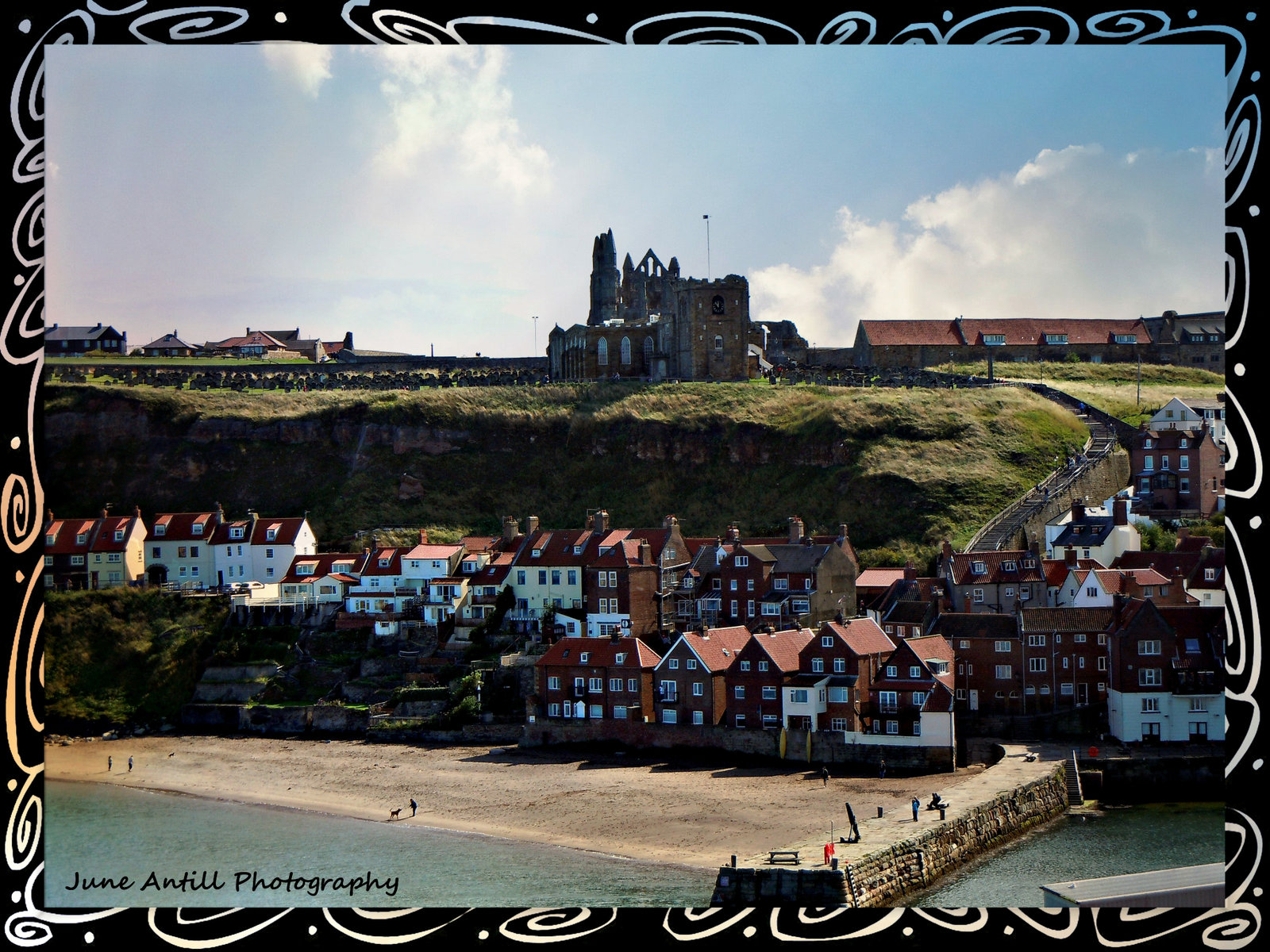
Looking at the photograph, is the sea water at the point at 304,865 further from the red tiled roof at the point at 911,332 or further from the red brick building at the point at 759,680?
the red tiled roof at the point at 911,332

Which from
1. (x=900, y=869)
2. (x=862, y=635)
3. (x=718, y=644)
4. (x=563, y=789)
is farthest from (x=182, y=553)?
(x=900, y=869)

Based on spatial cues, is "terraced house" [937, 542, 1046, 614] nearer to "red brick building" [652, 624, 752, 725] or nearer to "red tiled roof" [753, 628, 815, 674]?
"red tiled roof" [753, 628, 815, 674]

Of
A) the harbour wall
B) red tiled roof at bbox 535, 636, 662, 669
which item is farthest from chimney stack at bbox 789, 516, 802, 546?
the harbour wall

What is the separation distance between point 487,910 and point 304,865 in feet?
51.2

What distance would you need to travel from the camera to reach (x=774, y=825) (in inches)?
1355

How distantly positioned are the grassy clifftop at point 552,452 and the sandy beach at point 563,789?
887 inches

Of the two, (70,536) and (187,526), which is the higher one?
(187,526)

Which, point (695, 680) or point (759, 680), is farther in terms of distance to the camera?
point (695, 680)

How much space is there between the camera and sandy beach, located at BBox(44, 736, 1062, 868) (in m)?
34.2

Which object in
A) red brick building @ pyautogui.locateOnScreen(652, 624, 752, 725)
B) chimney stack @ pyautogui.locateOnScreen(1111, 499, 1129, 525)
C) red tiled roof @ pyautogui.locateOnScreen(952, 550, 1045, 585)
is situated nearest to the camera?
red brick building @ pyautogui.locateOnScreen(652, 624, 752, 725)

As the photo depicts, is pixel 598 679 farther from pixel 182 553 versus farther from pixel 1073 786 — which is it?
pixel 182 553

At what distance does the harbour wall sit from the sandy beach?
0.59 m

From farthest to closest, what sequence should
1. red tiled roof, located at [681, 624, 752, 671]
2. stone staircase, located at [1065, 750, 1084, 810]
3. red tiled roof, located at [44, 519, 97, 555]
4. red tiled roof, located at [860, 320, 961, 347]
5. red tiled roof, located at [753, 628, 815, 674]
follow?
red tiled roof, located at [860, 320, 961, 347] → red tiled roof, located at [44, 519, 97, 555] → red tiled roof, located at [681, 624, 752, 671] → red tiled roof, located at [753, 628, 815, 674] → stone staircase, located at [1065, 750, 1084, 810]

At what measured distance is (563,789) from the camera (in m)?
40.0
